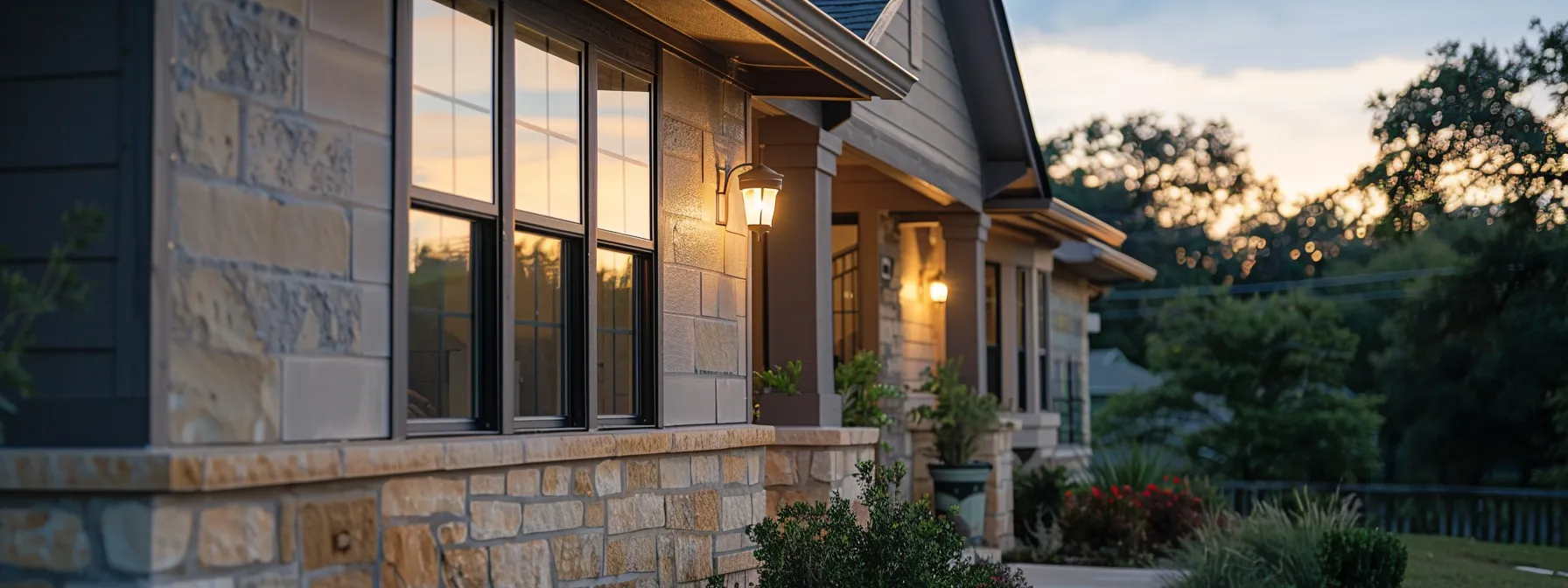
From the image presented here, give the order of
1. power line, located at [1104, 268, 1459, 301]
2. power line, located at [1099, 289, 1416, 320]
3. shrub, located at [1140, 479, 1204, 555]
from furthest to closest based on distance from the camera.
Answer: power line, located at [1099, 289, 1416, 320] → power line, located at [1104, 268, 1459, 301] → shrub, located at [1140, 479, 1204, 555]

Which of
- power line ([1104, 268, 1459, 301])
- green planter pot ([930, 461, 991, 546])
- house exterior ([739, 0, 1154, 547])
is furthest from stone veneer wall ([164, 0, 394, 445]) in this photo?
power line ([1104, 268, 1459, 301])

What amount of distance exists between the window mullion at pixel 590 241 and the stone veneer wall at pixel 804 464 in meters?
2.52

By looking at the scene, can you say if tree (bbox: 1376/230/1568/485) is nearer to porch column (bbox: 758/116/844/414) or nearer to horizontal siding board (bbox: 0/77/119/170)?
porch column (bbox: 758/116/844/414)

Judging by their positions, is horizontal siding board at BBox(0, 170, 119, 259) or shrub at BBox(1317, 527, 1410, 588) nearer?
horizontal siding board at BBox(0, 170, 119, 259)

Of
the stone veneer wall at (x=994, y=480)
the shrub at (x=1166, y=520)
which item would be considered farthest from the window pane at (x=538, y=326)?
the shrub at (x=1166, y=520)

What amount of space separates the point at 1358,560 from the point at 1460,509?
1429cm

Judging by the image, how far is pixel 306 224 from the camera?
464 centimetres

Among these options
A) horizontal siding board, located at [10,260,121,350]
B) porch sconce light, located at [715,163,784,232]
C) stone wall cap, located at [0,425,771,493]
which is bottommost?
stone wall cap, located at [0,425,771,493]

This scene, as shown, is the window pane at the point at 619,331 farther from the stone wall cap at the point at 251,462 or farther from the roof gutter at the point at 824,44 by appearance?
the roof gutter at the point at 824,44

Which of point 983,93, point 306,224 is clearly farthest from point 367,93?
point 983,93

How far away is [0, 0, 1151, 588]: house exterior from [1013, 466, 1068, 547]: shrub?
19.4 ft

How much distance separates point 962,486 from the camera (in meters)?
12.6

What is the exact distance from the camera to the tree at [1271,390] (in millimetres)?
25969

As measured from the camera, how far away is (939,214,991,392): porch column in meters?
13.4
